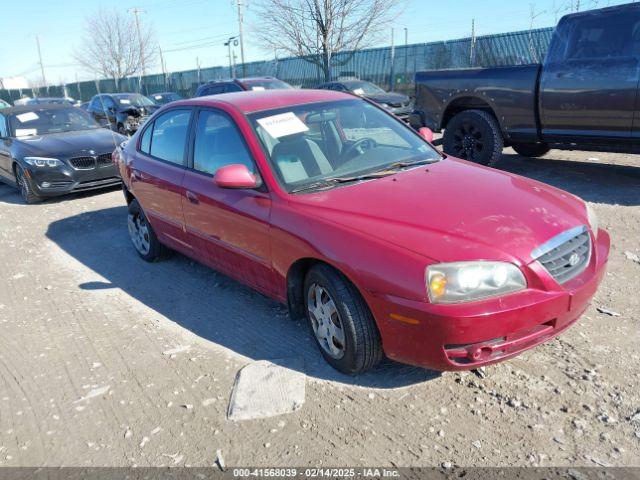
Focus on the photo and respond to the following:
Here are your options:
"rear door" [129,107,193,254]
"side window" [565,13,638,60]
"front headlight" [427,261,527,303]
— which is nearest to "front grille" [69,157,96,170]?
"rear door" [129,107,193,254]

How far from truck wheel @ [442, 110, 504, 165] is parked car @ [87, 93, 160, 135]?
1160cm

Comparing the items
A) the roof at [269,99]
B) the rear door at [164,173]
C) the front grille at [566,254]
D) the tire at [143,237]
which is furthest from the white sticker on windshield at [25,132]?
the front grille at [566,254]

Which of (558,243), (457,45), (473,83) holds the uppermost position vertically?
(457,45)

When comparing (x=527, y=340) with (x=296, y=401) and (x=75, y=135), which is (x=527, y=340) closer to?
(x=296, y=401)

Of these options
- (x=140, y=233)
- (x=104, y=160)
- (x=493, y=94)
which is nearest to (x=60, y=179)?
(x=104, y=160)

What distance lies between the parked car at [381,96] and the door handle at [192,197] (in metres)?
11.6

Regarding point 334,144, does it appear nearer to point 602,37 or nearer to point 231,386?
point 231,386

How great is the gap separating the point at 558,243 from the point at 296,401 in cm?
171

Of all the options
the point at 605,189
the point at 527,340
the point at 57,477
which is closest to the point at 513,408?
the point at 527,340

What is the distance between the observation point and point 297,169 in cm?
360

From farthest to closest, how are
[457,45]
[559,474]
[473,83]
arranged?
[457,45] < [473,83] < [559,474]

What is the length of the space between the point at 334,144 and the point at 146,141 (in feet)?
7.44

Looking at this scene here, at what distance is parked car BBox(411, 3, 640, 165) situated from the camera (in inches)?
255

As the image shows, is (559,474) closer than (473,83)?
Yes
